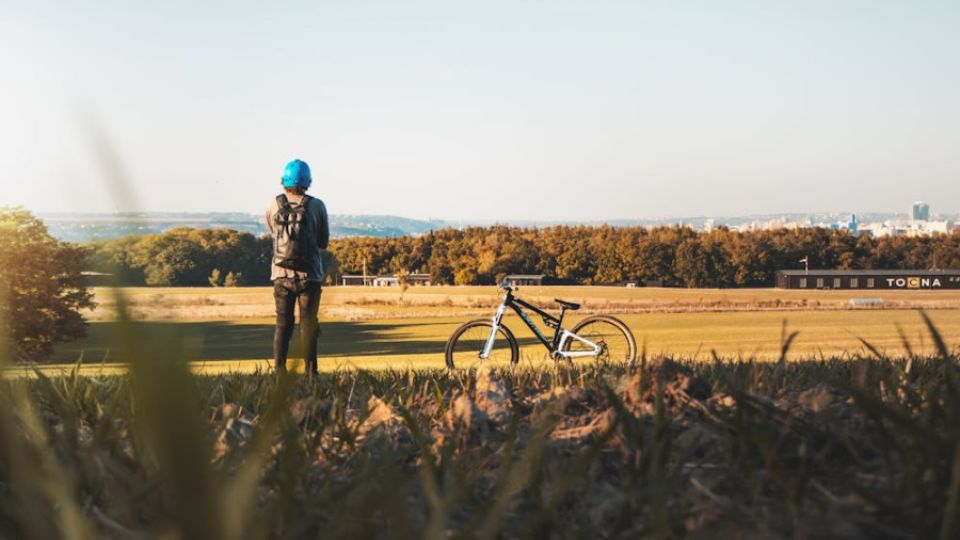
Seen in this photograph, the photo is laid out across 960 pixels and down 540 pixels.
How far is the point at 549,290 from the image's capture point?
9650cm

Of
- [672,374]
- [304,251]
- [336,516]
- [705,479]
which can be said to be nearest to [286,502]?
[336,516]

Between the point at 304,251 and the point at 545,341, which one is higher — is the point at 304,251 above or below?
above

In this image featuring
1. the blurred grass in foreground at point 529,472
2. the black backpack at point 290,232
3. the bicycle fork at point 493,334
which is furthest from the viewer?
the bicycle fork at point 493,334

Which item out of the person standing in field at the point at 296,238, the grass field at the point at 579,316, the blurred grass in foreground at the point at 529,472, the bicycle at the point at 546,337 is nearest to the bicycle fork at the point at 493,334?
the bicycle at the point at 546,337

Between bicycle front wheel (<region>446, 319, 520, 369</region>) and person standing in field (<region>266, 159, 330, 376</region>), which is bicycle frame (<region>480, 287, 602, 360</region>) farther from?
person standing in field (<region>266, 159, 330, 376</region>)

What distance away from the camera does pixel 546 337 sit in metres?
12.1

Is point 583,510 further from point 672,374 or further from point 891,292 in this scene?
point 891,292

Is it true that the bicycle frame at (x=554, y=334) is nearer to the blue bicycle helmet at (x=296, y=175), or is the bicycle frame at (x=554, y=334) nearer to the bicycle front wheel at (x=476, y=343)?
the bicycle front wheel at (x=476, y=343)

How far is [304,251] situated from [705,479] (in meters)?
7.02

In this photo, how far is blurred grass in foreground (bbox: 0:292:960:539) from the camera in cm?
126

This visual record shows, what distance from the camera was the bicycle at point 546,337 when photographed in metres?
11.2

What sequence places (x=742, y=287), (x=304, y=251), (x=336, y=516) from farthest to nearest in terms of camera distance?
1. (x=742, y=287)
2. (x=304, y=251)
3. (x=336, y=516)

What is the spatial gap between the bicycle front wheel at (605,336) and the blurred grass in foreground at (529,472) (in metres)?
8.45

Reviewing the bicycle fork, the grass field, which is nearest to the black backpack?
the bicycle fork
